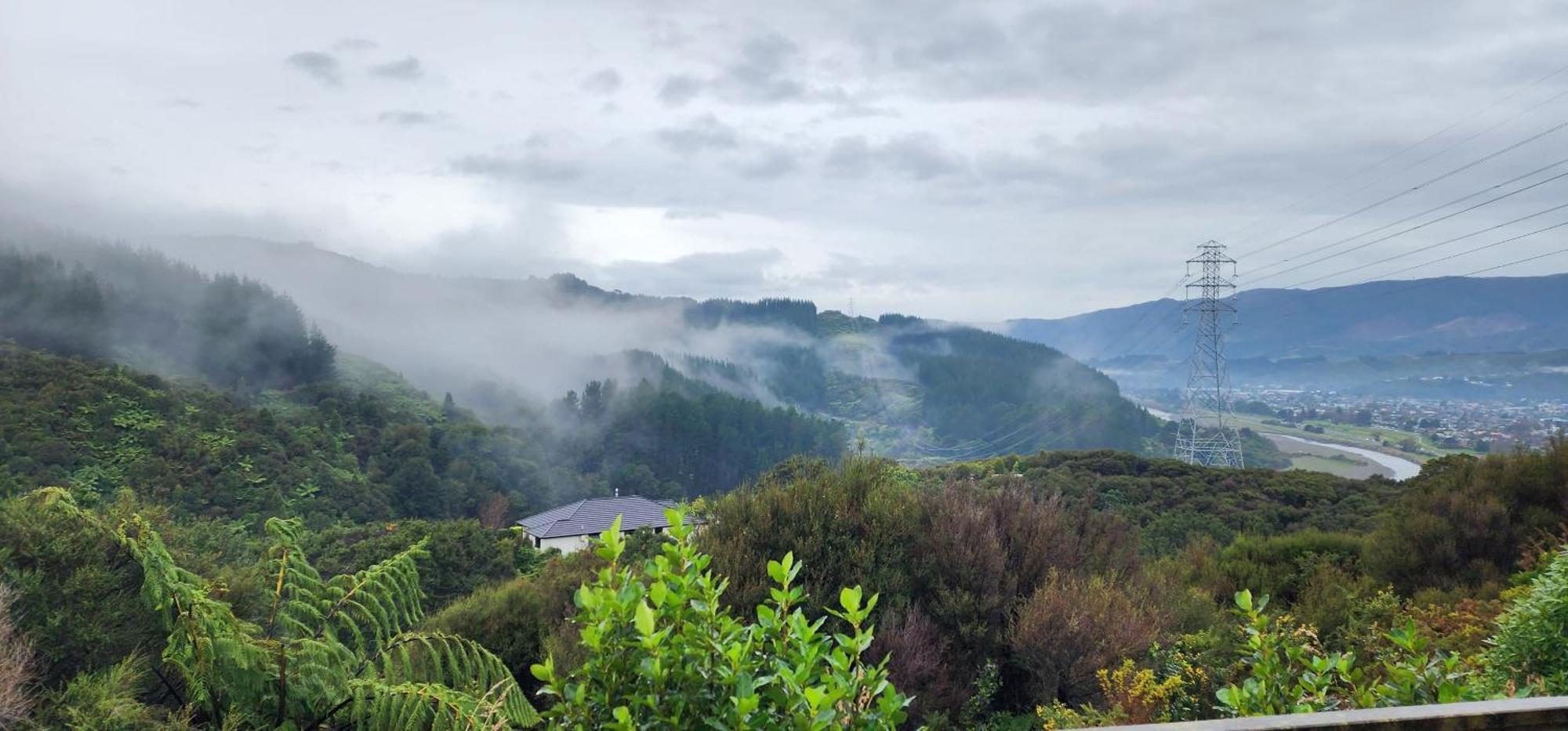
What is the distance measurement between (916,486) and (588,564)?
359cm

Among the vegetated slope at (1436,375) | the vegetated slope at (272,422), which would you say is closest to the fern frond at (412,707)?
the vegetated slope at (272,422)

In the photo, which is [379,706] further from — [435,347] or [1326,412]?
[435,347]

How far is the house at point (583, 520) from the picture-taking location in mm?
37500

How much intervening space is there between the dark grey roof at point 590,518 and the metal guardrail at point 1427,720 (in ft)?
118

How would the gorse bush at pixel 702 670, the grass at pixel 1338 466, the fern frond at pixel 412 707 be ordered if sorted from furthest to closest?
the grass at pixel 1338 466 → the fern frond at pixel 412 707 → the gorse bush at pixel 702 670

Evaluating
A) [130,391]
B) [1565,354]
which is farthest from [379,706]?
[1565,354]

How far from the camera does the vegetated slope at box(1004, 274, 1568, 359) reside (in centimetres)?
10300

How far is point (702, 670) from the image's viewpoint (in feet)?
5.94

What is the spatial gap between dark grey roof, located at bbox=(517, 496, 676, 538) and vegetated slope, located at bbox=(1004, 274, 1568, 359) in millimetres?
86472


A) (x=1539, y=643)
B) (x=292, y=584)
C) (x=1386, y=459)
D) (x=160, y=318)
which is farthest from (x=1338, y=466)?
(x=160, y=318)

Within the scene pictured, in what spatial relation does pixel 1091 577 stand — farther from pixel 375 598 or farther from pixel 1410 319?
pixel 1410 319

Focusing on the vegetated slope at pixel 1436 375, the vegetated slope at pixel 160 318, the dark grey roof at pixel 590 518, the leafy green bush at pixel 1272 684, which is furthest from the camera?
the vegetated slope at pixel 1436 375

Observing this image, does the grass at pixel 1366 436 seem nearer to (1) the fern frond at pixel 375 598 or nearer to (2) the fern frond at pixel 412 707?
(1) the fern frond at pixel 375 598

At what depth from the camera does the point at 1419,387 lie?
75.9 m
